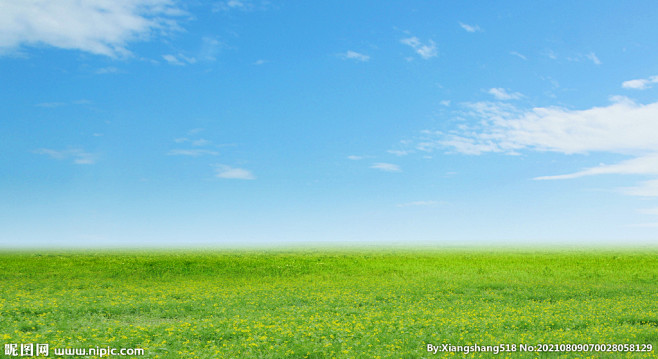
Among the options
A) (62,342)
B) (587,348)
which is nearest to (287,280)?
(62,342)

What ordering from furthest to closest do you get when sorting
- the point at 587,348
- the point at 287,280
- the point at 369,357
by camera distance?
the point at 287,280, the point at 587,348, the point at 369,357

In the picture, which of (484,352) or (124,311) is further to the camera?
(124,311)

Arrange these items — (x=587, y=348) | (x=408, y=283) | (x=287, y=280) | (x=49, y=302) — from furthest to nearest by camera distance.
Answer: (x=287, y=280)
(x=408, y=283)
(x=49, y=302)
(x=587, y=348)

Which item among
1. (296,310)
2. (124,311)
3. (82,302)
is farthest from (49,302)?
(296,310)

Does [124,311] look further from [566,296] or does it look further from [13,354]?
[566,296]

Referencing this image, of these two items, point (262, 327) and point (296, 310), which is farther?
point (296, 310)

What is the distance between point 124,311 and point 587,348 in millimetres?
19618

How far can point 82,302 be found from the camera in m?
24.3

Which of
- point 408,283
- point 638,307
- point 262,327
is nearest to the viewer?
point 262,327

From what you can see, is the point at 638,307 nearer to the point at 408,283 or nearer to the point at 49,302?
the point at 408,283

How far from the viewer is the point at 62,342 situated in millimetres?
15242

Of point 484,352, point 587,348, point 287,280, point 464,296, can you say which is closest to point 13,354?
point 484,352

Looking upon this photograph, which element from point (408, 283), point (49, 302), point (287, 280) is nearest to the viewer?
point (49, 302)

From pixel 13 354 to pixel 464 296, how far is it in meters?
21.6
